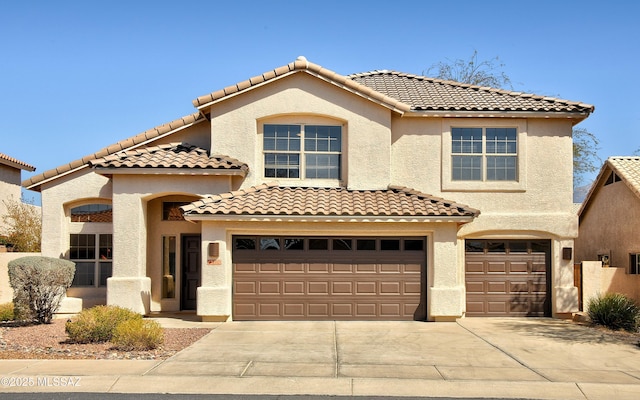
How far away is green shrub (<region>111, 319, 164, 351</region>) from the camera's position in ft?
38.4

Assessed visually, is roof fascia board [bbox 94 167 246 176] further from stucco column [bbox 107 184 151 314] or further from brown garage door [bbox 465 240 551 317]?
brown garage door [bbox 465 240 551 317]

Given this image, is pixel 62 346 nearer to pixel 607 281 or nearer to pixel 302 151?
pixel 302 151

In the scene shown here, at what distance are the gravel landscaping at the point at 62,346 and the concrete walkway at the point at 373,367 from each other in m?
0.46

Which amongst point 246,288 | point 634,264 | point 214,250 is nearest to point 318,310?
point 246,288

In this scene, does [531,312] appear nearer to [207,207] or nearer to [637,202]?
[637,202]

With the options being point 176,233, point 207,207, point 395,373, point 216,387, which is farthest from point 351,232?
point 216,387

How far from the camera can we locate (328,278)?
54.0ft

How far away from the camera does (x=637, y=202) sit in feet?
63.6

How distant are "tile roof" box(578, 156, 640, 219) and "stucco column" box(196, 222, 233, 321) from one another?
12.4 meters

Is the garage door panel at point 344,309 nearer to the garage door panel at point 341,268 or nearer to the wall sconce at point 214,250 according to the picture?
the garage door panel at point 341,268

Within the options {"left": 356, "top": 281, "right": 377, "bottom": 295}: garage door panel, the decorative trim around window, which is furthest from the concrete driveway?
the decorative trim around window

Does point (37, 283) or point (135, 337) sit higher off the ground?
point (37, 283)

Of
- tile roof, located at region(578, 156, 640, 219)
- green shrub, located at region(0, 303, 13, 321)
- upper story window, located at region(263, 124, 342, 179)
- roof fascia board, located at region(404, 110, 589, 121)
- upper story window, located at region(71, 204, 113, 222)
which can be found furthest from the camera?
tile roof, located at region(578, 156, 640, 219)

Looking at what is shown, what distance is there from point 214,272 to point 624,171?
13.6 meters
